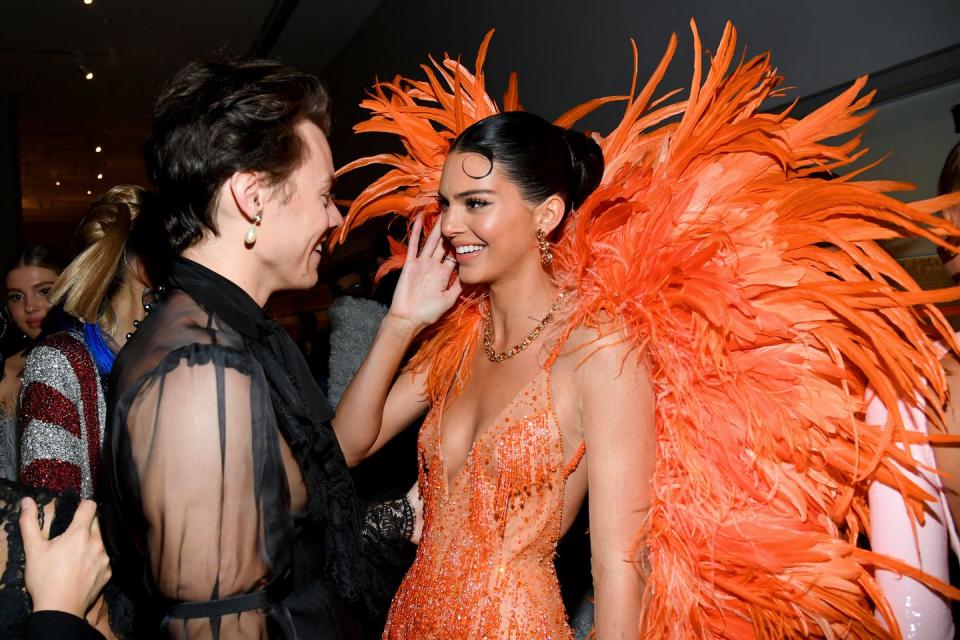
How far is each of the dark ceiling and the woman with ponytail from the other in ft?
9.76

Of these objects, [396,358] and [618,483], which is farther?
[396,358]

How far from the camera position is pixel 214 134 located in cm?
120

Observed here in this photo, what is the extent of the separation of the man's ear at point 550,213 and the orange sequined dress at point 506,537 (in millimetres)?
350

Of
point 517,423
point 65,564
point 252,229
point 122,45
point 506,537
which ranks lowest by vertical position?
point 506,537

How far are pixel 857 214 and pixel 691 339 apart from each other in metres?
0.46

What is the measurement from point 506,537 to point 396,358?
531 millimetres

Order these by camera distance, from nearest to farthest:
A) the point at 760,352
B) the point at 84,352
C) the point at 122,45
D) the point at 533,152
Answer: the point at 760,352
the point at 533,152
the point at 84,352
the point at 122,45

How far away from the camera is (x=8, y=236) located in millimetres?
7590

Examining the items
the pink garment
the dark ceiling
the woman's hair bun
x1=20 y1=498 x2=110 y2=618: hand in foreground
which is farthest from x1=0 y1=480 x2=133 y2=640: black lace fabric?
the dark ceiling

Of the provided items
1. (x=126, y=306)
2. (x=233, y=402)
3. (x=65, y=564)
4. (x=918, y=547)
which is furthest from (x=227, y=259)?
(x=918, y=547)

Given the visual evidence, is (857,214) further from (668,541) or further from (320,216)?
(320,216)

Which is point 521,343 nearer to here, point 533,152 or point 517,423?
point 517,423

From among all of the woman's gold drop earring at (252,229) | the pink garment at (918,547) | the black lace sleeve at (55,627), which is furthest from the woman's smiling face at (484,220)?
the black lace sleeve at (55,627)

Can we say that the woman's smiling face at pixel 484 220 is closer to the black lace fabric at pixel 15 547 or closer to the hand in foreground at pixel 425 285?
the hand in foreground at pixel 425 285
